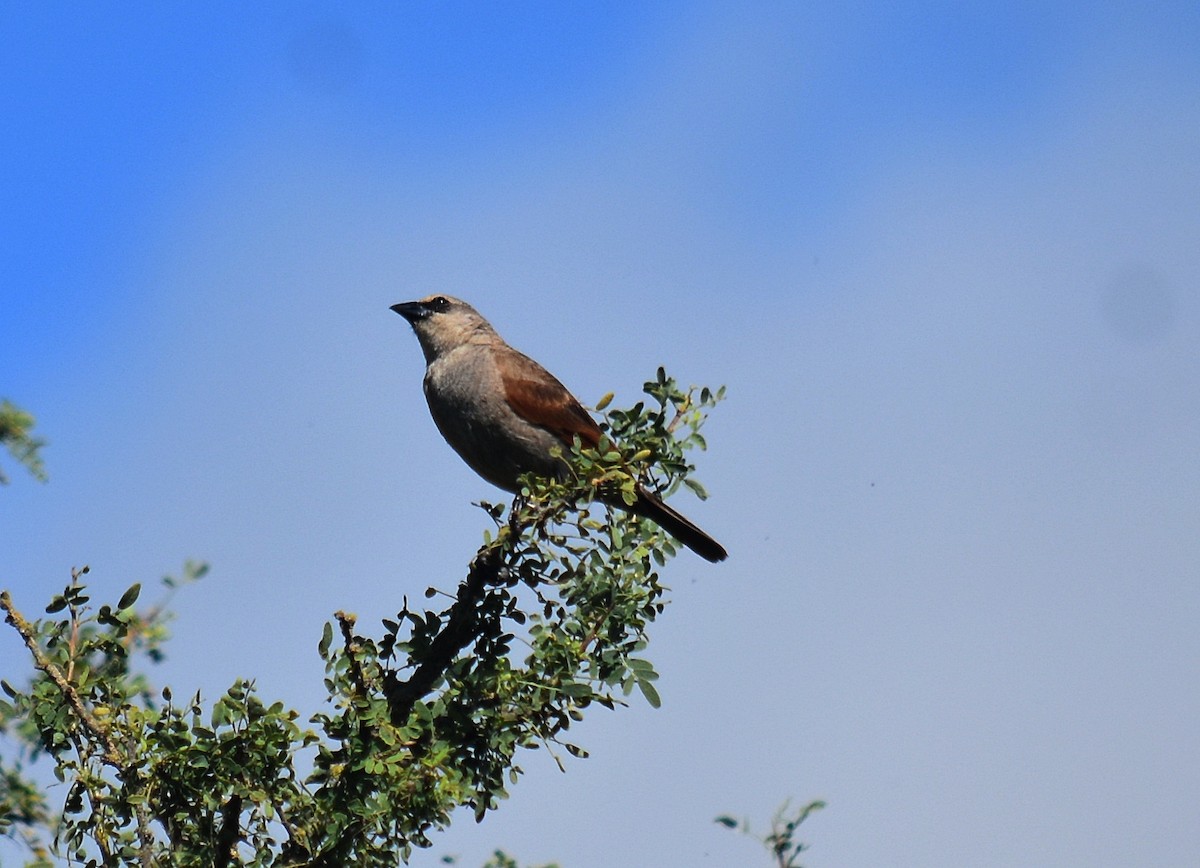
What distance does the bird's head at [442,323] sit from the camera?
812 cm

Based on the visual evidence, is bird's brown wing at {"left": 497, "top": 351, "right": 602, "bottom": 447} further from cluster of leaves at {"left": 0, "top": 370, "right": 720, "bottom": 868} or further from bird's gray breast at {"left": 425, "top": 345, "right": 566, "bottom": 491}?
cluster of leaves at {"left": 0, "top": 370, "right": 720, "bottom": 868}

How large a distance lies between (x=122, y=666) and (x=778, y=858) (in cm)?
213

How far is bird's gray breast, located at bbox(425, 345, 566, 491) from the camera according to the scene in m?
7.05

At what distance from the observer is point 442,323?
328 inches

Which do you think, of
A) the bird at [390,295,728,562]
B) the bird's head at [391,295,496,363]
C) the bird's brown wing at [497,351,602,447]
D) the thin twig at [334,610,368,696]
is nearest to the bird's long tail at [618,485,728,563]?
the bird at [390,295,728,562]

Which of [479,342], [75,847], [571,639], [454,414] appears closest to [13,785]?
[75,847]

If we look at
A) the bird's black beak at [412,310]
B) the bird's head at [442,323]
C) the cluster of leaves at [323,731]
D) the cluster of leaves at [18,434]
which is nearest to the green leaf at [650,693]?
the cluster of leaves at [323,731]

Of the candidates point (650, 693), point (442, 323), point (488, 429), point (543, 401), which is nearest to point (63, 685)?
point (650, 693)

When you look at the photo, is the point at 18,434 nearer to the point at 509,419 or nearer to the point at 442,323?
the point at 509,419

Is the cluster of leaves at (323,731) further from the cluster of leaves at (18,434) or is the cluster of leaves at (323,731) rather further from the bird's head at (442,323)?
the bird's head at (442,323)

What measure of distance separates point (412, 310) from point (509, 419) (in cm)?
179

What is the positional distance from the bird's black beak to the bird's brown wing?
3.73 ft

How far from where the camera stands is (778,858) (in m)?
2.55

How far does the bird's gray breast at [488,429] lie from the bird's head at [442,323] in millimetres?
634
